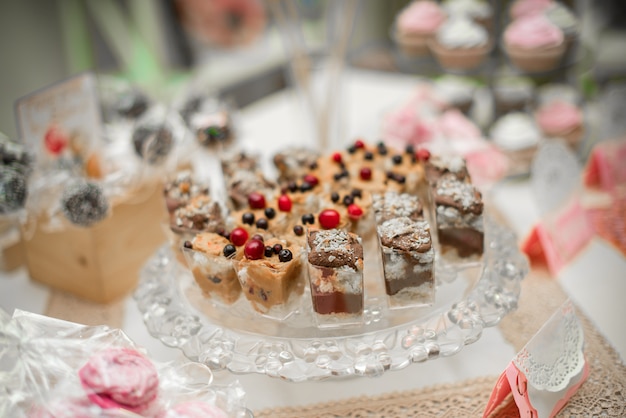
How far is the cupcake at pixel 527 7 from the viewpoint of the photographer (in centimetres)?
252

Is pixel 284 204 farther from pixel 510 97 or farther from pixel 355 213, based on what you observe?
pixel 510 97

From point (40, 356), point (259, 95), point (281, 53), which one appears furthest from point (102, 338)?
point (281, 53)

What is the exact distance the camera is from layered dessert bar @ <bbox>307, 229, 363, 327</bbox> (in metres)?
Result: 1.40

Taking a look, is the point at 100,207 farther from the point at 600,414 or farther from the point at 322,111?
the point at 600,414

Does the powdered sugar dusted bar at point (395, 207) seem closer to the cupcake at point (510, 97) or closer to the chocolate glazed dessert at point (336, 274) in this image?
the chocolate glazed dessert at point (336, 274)

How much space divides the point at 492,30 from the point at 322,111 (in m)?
0.79

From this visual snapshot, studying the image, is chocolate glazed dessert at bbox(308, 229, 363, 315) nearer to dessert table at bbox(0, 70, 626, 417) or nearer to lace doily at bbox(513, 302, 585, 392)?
dessert table at bbox(0, 70, 626, 417)

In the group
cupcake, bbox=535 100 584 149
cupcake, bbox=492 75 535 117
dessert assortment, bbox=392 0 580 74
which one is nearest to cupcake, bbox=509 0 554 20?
dessert assortment, bbox=392 0 580 74

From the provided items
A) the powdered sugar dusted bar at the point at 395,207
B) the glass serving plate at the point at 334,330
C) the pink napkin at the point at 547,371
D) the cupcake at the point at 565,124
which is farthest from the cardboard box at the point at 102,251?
the cupcake at the point at 565,124

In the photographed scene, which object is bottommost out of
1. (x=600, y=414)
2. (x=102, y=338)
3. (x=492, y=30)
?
(x=600, y=414)

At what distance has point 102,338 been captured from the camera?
1.30 m

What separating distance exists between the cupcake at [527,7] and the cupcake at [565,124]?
410 mm

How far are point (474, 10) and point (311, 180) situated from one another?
51.2 inches

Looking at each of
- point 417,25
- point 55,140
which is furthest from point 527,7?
point 55,140
